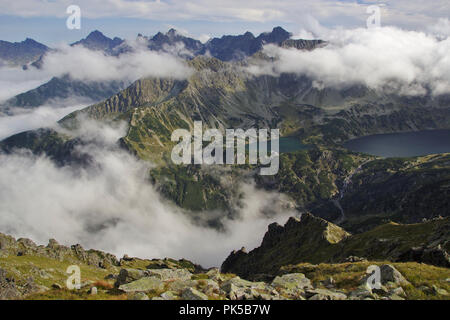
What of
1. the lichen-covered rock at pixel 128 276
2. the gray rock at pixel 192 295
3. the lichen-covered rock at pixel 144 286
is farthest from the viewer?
the lichen-covered rock at pixel 128 276

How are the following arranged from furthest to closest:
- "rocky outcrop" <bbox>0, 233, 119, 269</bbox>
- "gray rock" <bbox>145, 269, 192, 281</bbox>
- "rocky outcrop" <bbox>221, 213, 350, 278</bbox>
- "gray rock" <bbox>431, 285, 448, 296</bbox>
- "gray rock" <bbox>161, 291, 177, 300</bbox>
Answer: "rocky outcrop" <bbox>221, 213, 350, 278</bbox>
"rocky outcrop" <bbox>0, 233, 119, 269</bbox>
"gray rock" <bbox>145, 269, 192, 281</bbox>
"gray rock" <bbox>431, 285, 448, 296</bbox>
"gray rock" <bbox>161, 291, 177, 300</bbox>

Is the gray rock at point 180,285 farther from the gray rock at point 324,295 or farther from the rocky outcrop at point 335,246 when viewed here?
the rocky outcrop at point 335,246

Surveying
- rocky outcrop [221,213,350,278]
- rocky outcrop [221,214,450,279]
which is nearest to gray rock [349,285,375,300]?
rocky outcrop [221,214,450,279]

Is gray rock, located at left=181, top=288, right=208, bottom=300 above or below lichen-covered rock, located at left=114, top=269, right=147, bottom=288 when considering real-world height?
above

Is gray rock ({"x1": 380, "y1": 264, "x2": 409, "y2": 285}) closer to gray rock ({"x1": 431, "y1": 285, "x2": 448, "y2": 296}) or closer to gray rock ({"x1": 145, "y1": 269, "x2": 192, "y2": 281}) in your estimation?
gray rock ({"x1": 431, "y1": 285, "x2": 448, "y2": 296})

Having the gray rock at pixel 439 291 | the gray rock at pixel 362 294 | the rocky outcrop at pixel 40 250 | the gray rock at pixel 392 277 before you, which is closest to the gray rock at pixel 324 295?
the gray rock at pixel 362 294

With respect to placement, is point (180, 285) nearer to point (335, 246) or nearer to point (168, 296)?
point (168, 296)

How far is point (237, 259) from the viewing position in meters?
176

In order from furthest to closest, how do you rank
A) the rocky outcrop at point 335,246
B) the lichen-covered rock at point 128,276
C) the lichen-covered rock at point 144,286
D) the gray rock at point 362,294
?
the rocky outcrop at point 335,246, the lichen-covered rock at point 128,276, the lichen-covered rock at point 144,286, the gray rock at point 362,294

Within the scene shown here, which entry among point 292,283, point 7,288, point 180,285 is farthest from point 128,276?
point 7,288

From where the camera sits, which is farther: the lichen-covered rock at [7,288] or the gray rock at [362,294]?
the lichen-covered rock at [7,288]
